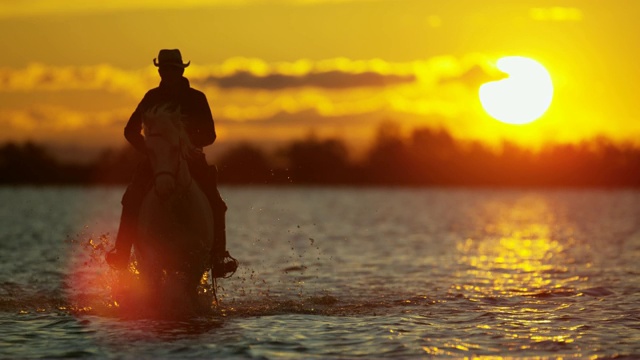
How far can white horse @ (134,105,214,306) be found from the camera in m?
13.7

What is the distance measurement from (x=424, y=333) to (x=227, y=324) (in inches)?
102

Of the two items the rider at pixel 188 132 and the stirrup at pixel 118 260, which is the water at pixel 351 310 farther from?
the rider at pixel 188 132

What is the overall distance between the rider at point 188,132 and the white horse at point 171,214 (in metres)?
0.25

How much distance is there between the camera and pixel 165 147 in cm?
1369

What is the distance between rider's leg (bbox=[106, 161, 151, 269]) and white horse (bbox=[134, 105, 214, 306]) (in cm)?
23

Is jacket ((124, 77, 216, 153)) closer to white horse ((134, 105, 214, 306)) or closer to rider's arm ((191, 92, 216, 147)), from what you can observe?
rider's arm ((191, 92, 216, 147))

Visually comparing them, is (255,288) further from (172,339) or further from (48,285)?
(172,339)

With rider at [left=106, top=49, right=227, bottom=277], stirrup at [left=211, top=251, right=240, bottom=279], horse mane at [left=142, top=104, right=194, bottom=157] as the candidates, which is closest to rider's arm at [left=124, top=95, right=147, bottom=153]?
rider at [left=106, top=49, right=227, bottom=277]

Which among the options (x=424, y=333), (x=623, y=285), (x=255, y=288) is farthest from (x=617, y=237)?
(x=424, y=333)

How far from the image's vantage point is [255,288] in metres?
21.5

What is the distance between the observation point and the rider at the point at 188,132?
48.2 ft

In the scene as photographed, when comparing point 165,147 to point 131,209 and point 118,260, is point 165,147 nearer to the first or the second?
point 131,209

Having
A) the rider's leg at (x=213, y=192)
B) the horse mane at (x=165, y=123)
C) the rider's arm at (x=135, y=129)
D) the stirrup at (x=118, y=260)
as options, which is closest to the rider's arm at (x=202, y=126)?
the rider's leg at (x=213, y=192)

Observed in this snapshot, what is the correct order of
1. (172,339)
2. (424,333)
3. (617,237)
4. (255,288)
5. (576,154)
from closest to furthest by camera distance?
(172,339) → (424,333) → (255,288) → (617,237) → (576,154)
